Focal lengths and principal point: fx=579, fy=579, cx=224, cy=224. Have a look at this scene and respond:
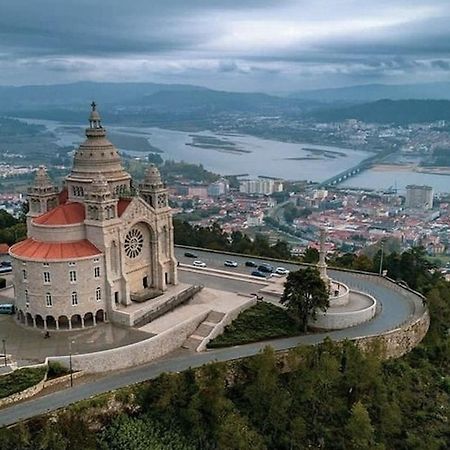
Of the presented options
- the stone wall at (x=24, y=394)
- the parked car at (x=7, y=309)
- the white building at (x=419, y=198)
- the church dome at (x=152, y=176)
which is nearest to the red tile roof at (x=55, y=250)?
the parked car at (x=7, y=309)

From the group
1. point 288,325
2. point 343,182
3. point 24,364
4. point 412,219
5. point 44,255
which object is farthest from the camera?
point 343,182

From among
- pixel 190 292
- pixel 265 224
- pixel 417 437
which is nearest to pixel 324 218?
pixel 265 224

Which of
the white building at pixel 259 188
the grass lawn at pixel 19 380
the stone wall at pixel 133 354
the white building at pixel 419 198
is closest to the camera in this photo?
the grass lawn at pixel 19 380

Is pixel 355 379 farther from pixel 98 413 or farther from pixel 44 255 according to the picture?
pixel 44 255

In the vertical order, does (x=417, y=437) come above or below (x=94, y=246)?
below

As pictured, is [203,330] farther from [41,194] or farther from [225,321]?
[41,194]

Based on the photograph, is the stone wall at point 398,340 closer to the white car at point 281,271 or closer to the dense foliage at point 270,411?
the dense foliage at point 270,411

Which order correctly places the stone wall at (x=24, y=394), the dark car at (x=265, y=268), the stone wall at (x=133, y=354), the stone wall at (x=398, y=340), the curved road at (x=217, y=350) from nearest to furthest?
the stone wall at (x=24, y=394) < the curved road at (x=217, y=350) < the stone wall at (x=133, y=354) < the stone wall at (x=398, y=340) < the dark car at (x=265, y=268)
